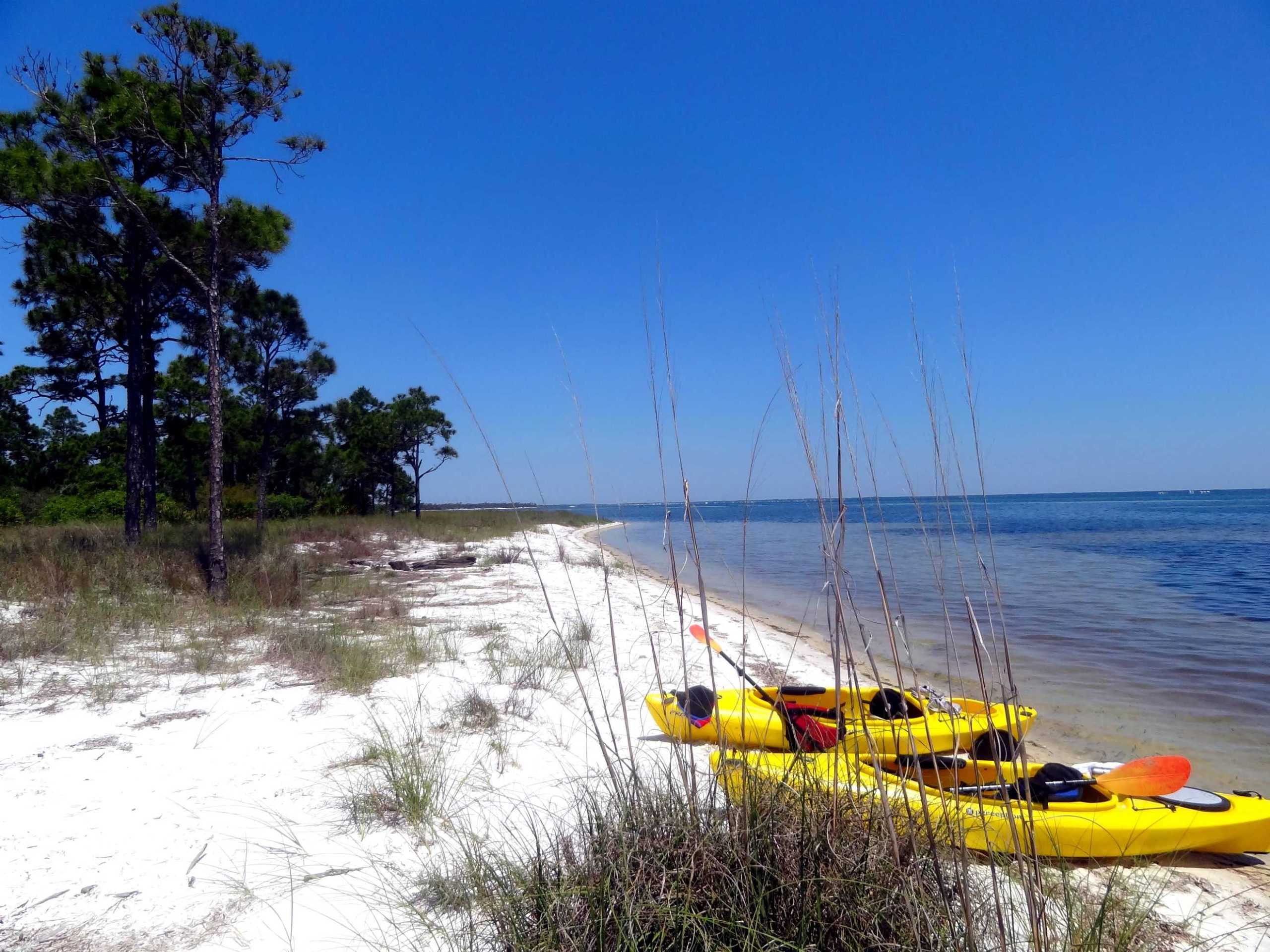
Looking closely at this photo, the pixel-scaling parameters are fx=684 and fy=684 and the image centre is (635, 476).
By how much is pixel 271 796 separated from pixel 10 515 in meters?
23.3

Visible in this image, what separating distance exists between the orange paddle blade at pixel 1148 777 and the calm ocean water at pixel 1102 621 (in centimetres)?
90

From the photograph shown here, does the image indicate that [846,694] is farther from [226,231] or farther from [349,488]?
[349,488]

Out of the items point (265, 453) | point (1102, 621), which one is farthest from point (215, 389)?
point (265, 453)

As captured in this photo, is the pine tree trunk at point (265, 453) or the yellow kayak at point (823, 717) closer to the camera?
the yellow kayak at point (823, 717)

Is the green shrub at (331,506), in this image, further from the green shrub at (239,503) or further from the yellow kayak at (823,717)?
the yellow kayak at (823,717)

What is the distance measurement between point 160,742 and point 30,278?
13014 millimetres

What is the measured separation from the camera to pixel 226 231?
1068 cm

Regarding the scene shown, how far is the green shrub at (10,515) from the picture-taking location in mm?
19438

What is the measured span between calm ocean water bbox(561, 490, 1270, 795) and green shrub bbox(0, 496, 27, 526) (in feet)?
59.7

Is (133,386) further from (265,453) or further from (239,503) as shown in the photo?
(239,503)

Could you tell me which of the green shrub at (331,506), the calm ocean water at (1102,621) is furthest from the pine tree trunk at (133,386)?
the green shrub at (331,506)

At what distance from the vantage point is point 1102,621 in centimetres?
957

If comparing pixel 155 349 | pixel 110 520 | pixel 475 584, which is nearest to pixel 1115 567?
pixel 475 584

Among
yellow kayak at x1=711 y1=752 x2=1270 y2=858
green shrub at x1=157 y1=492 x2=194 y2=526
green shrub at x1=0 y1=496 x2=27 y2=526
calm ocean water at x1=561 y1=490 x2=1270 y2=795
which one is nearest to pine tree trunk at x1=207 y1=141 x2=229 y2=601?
calm ocean water at x1=561 y1=490 x2=1270 y2=795
